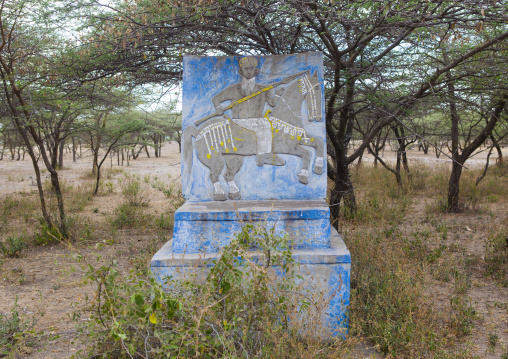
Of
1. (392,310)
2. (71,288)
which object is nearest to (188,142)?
(392,310)

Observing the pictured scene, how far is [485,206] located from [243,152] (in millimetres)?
7296

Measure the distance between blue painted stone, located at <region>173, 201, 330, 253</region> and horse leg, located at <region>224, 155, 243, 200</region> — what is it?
0.32 m

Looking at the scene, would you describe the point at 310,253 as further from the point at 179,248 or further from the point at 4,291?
the point at 4,291

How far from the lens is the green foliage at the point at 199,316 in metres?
2.53

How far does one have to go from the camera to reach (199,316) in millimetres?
2613

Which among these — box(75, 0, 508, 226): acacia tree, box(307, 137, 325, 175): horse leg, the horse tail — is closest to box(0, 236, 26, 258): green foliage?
box(75, 0, 508, 226): acacia tree

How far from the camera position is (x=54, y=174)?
7.36m

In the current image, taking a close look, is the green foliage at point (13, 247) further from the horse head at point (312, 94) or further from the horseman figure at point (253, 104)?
the horse head at point (312, 94)

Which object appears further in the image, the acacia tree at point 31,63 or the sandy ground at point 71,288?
the acacia tree at point 31,63

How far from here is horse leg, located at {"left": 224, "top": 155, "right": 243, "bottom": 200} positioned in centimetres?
398

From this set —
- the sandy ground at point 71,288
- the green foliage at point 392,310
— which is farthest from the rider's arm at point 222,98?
the green foliage at point 392,310

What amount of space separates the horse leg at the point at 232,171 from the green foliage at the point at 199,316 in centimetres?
88

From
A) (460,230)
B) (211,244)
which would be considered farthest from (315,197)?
(460,230)

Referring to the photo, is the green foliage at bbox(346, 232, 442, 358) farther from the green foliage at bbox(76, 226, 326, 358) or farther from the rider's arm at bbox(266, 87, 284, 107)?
the rider's arm at bbox(266, 87, 284, 107)
